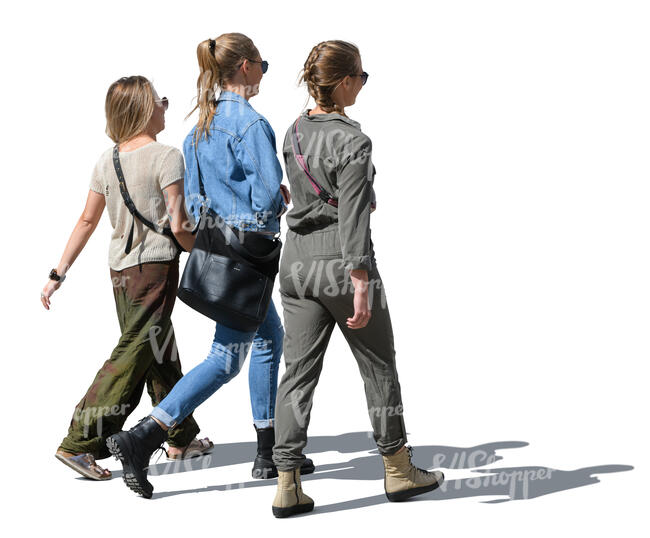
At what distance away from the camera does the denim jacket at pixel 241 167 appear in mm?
6980

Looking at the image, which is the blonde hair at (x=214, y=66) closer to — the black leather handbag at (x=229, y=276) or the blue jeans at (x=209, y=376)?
the black leather handbag at (x=229, y=276)

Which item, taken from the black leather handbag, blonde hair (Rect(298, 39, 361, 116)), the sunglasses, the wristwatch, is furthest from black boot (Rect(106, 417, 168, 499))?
blonde hair (Rect(298, 39, 361, 116))

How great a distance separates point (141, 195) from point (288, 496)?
7.09 feet

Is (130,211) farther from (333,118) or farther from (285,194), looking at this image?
(333,118)

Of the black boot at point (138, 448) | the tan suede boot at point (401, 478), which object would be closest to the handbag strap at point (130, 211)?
the black boot at point (138, 448)

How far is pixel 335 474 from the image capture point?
7.60 metres

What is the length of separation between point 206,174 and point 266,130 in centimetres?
47

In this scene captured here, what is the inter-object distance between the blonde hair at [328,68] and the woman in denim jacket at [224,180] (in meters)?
0.58

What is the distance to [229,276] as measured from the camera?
7047 millimetres

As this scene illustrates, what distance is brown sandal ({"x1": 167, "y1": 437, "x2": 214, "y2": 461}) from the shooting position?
8.06 meters

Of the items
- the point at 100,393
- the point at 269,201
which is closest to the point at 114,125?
the point at 269,201

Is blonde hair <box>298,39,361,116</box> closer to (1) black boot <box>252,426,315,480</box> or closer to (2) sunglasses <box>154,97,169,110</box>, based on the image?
(2) sunglasses <box>154,97,169,110</box>

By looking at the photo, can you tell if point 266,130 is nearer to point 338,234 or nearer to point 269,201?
point 269,201
